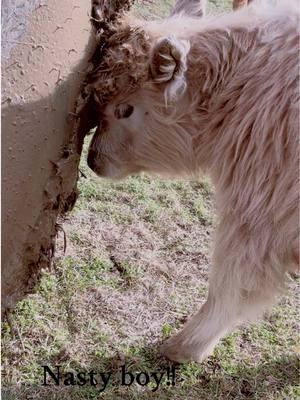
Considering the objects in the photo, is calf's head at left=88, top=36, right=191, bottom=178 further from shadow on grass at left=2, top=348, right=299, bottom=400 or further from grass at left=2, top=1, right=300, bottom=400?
shadow on grass at left=2, top=348, right=299, bottom=400

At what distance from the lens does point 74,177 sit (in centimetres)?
313

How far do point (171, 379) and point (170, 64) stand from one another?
1772 mm

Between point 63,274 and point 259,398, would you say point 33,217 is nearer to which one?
point 63,274

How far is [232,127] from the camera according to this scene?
2869 mm

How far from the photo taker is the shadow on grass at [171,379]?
3.23m

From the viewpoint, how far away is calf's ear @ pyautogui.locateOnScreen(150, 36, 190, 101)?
2778 millimetres

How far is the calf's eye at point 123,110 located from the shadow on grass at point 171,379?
1381 mm

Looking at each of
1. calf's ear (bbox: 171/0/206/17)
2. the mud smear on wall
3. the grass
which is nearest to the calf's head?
the mud smear on wall

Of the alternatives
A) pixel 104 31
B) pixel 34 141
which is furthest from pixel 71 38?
pixel 34 141

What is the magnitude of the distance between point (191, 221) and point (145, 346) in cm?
119

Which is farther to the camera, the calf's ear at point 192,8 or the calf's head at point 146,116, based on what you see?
the calf's ear at point 192,8

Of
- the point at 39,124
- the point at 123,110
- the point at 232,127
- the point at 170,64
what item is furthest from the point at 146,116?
the point at 39,124

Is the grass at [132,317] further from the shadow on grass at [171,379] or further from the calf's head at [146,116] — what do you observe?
the calf's head at [146,116]

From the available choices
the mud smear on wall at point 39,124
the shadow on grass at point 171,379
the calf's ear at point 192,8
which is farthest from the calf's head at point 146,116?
the shadow on grass at point 171,379
